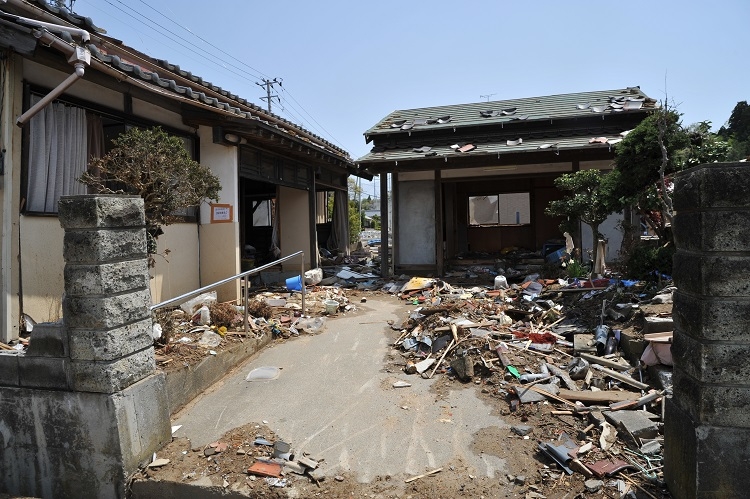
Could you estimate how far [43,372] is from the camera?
344cm

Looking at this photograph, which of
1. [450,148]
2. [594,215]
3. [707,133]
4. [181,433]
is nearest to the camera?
[181,433]

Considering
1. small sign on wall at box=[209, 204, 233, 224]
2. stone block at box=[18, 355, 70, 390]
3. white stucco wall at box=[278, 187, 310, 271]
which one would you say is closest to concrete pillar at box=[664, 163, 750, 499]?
stone block at box=[18, 355, 70, 390]

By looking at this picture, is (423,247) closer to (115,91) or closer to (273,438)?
(115,91)

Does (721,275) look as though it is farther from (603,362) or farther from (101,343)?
(101,343)

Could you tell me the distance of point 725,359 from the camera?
261 centimetres

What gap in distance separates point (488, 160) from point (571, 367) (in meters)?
7.41

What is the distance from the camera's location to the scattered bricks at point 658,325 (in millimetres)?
4750

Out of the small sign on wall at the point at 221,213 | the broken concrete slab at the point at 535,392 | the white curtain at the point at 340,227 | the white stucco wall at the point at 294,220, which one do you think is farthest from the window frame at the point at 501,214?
the broken concrete slab at the point at 535,392

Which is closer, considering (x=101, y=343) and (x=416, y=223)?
(x=101, y=343)

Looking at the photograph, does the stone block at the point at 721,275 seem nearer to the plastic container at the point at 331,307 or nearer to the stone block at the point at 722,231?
the stone block at the point at 722,231

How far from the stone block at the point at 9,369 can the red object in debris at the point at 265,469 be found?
6.63ft

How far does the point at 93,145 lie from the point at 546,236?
494 inches

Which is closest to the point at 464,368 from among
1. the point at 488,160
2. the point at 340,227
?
the point at 488,160

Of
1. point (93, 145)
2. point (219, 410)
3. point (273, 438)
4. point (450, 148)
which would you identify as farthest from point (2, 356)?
point (450, 148)
